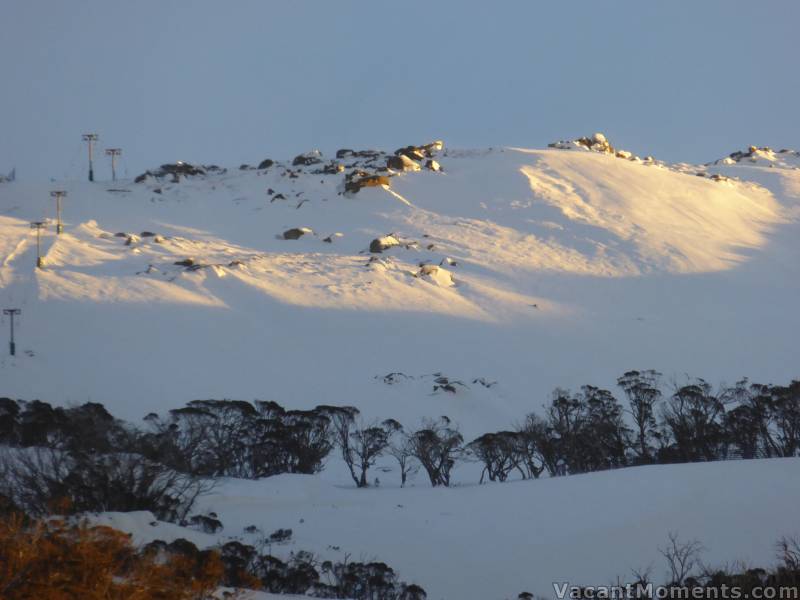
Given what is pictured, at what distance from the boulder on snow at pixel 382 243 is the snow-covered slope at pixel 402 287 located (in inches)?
19.0

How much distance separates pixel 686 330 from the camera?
50.3 m

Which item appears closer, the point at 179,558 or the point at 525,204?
the point at 179,558

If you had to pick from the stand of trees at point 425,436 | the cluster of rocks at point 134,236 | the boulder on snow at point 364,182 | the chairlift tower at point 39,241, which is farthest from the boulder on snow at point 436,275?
the chairlift tower at point 39,241

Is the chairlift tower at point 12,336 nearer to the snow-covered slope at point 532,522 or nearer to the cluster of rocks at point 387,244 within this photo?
the snow-covered slope at point 532,522

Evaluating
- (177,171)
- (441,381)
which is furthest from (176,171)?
(441,381)

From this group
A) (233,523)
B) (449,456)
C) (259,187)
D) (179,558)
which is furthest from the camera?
(259,187)

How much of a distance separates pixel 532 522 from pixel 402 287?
2916 centimetres

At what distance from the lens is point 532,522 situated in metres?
25.6

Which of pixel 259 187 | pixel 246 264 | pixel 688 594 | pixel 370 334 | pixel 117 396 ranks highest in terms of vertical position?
pixel 259 187

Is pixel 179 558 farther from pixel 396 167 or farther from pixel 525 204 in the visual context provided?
pixel 396 167

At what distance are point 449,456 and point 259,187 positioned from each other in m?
49.1

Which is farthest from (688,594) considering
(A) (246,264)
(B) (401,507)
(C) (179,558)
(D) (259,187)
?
(D) (259,187)

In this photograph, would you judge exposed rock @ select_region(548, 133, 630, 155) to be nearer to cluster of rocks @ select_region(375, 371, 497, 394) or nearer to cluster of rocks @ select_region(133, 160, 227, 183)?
cluster of rocks @ select_region(133, 160, 227, 183)

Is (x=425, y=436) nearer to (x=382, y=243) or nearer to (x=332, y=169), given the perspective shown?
(x=382, y=243)
